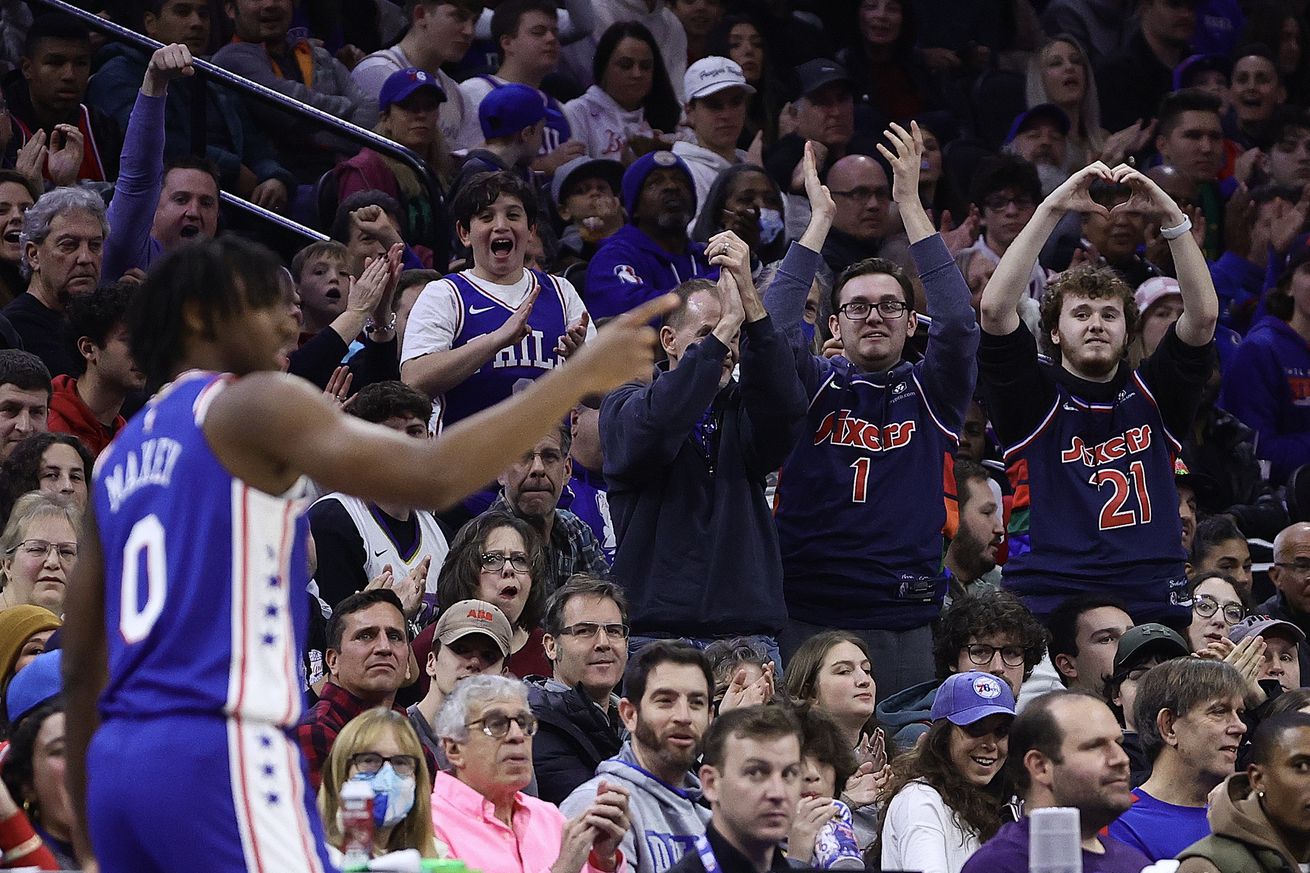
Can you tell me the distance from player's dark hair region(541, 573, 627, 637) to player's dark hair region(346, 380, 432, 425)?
48.0 inches

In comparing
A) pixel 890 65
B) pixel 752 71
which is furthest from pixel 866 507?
pixel 890 65

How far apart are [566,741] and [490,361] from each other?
234cm

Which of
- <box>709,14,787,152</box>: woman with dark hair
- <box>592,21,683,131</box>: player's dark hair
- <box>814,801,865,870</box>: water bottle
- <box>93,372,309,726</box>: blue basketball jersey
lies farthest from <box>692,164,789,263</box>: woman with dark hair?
<box>93,372,309,726</box>: blue basketball jersey

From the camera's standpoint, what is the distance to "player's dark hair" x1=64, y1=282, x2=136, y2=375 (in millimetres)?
8148

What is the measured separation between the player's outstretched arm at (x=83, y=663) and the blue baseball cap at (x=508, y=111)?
25.1 ft

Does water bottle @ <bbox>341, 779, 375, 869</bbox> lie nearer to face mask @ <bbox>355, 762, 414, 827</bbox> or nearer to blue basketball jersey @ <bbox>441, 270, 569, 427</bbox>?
face mask @ <bbox>355, 762, 414, 827</bbox>

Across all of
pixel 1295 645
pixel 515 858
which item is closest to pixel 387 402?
pixel 515 858

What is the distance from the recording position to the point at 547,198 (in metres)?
11.5

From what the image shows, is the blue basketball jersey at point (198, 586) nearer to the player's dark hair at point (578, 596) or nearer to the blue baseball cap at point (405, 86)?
the player's dark hair at point (578, 596)

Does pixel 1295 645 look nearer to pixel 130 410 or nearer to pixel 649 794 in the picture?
pixel 649 794

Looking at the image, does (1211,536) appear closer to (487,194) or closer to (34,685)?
(487,194)

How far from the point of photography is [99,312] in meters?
8.16

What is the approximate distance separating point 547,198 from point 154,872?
27.5 ft

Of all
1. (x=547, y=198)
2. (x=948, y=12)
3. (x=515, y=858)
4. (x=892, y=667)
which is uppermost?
(x=948, y=12)
